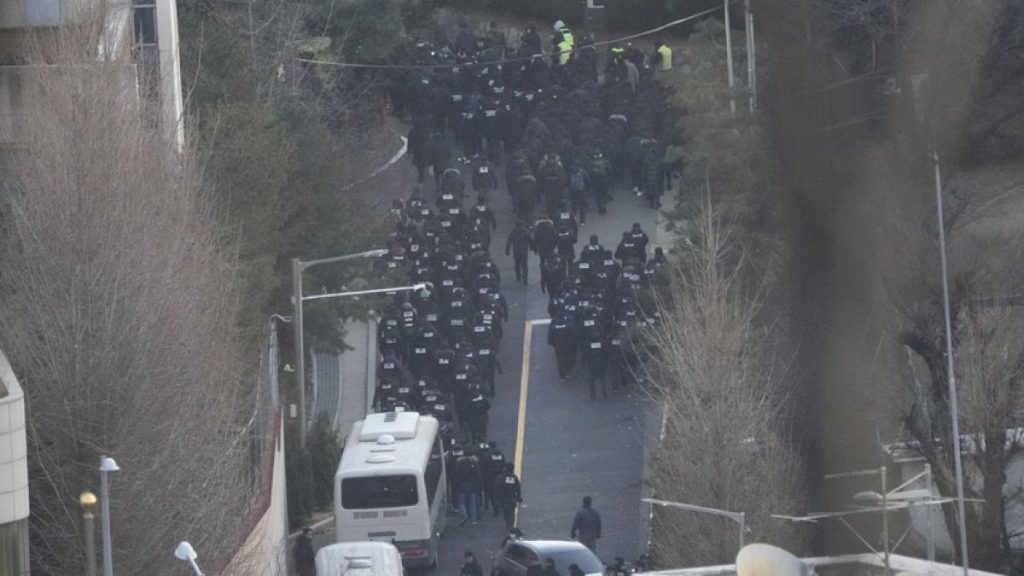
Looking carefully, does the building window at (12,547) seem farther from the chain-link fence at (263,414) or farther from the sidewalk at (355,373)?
the sidewalk at (355,373)

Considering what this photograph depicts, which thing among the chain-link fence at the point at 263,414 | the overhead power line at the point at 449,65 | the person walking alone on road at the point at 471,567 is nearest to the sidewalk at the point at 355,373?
the chain-link fence at the point at 263,414

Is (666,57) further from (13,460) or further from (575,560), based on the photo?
(13,460)

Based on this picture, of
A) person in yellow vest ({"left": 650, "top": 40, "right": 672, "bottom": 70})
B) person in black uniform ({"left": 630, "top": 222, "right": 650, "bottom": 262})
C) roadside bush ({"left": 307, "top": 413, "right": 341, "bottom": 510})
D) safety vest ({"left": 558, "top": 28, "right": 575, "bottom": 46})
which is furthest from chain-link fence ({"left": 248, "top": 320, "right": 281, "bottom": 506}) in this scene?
safety vest ({"left": 558, "top": 28, "right": 575, "bottom": 46})

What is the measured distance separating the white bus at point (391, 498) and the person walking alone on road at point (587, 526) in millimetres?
2215

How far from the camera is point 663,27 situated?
66062 millimetres

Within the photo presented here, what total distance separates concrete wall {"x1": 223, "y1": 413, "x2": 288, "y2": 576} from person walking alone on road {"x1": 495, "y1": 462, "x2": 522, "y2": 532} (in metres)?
3.34

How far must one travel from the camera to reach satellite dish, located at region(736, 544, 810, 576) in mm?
20819

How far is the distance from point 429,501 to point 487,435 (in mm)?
5542

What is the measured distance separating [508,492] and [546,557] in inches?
174

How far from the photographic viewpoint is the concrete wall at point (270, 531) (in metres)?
31.2

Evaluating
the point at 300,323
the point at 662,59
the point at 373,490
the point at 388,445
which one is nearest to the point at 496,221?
the point at 662,59

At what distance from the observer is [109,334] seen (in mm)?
29531

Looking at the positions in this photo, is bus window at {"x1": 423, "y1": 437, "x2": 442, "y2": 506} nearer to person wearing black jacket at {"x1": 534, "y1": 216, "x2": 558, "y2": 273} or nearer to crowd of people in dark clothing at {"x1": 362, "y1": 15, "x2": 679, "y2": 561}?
crowd of people in dark clothing at {"x1": 362, "y1": 15, "x2": 679, "y2": 561}

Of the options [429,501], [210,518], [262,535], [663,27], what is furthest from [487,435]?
[663,27]
